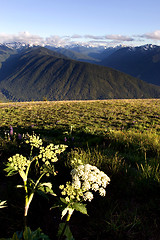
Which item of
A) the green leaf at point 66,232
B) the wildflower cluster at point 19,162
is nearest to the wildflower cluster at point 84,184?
the green leaf at point 66,232

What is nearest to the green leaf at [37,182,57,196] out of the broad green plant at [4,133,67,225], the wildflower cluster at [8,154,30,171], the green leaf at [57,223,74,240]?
the broad green plant at [4,133,67,225]

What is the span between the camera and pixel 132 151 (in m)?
6.61

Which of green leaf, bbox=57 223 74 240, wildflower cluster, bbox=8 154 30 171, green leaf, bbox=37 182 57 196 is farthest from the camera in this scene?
green leaf, bbox=37 182 57 196

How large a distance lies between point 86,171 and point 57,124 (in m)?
11.0

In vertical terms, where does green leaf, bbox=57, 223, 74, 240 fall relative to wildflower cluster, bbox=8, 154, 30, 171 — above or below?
below

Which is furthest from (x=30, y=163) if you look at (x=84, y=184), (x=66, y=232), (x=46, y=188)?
(x=66, y=232)

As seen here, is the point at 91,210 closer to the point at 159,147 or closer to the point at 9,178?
the point at 9,178

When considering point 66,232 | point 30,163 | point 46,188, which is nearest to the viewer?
point 66,232

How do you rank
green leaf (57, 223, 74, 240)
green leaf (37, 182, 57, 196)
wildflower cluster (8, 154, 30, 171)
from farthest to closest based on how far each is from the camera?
1. green leaf (37, 182, 57, 196)
2. wildflower cluster (8, 154, 30, 171)
3. green leaf (57, 223, 74, 240)

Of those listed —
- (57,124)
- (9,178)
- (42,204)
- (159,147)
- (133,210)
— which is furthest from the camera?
(57,124)

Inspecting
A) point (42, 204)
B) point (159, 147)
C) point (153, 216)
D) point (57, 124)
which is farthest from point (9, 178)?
point (57, 124)

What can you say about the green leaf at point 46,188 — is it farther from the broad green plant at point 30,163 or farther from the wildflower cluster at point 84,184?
the wildflower cluster at point 84,184

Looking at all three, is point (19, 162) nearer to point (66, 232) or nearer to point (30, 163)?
point (30, 163)

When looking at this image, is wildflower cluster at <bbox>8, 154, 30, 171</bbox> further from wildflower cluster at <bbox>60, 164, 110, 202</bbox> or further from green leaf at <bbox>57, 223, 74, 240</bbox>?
green leaf at <bbox>57, 223, 74, 240</bbox>
